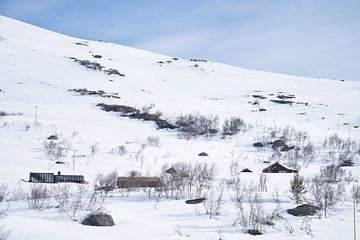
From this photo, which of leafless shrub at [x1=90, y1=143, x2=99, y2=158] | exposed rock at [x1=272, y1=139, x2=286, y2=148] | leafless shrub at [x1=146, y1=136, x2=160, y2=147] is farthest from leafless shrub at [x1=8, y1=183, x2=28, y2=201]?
exposed rock at [x1=272, y1=139, x2=286, y2=148]

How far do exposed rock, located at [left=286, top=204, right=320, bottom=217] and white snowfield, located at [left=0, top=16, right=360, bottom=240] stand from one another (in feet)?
0.71

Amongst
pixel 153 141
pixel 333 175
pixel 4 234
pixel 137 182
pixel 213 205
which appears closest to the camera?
pixel 4 234

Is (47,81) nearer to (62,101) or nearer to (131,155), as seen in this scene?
(62,101)

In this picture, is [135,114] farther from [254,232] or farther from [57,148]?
[254,232]

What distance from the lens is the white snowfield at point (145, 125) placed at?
8984 mm

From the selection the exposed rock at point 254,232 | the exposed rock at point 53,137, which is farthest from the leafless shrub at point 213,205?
the exposed rock at point 53,137

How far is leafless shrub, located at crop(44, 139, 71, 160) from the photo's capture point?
20.7 m

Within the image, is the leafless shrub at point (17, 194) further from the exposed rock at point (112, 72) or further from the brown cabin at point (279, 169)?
the exposed rock at point (112, 72)

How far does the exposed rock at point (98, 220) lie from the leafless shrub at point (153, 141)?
1683 centimetres

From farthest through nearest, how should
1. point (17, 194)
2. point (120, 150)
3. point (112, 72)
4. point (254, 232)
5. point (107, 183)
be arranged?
point (112, 72) < point (120, 150) < point (107, 183) < point (17, 194) < point (254, 232)

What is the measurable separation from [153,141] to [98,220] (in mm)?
17748

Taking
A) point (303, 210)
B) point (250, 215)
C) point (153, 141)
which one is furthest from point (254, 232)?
point (153, 141)

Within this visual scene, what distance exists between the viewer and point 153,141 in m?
26.3

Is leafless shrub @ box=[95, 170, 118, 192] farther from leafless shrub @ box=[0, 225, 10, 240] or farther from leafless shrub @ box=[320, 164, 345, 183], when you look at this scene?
leafless shrub @ box=[320, 164, 345, 183]
